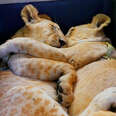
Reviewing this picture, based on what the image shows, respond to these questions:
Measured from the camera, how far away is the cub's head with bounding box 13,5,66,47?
4.43 feet

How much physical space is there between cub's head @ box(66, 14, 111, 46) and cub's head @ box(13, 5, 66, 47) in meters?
0.10

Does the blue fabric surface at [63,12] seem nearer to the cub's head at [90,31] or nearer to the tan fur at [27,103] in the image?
the cub's head at [90,31]

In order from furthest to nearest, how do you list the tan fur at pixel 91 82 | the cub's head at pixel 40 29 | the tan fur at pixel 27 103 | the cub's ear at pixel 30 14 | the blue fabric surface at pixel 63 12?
the blue fabric surface at pixel 63 12, the cub's ear at pixel 30 14, the cub's head at pixel 40 29, the tan fur at pixel 91 82, the tan fur at pixel 27 103

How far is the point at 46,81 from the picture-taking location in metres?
1.04

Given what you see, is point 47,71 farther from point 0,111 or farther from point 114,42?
point 114,42

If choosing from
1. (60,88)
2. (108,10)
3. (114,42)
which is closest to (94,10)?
(108,10)

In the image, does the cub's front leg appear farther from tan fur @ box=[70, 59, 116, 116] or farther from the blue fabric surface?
the blue fabric surface

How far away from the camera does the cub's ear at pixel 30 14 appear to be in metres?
1.51

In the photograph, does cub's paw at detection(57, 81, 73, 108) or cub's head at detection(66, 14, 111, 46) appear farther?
cub's head at detection(66, 14, 111, 46)

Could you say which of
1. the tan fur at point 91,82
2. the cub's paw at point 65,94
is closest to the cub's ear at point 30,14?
the tan fur at point 91,82

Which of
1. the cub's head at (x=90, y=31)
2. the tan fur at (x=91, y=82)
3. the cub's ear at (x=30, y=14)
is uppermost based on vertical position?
the cub's ear at (x=30, y=14)

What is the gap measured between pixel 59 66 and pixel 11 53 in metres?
0.33

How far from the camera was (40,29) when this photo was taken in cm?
143

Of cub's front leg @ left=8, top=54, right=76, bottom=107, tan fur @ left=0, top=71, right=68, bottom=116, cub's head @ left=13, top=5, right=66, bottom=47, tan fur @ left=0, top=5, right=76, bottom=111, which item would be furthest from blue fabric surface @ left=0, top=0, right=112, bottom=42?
tan fur @ left=0, top=71, right=68, bottom=116
